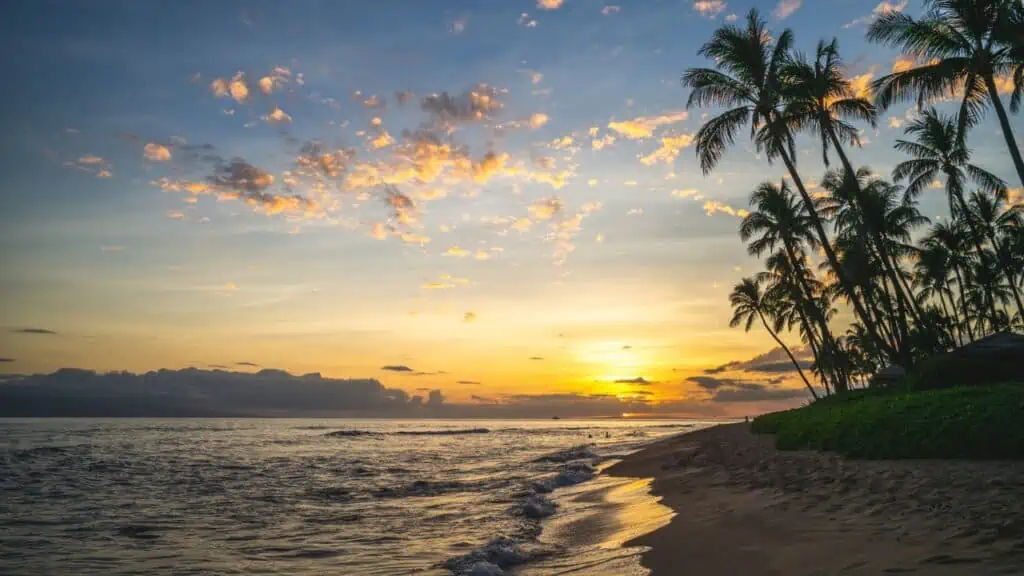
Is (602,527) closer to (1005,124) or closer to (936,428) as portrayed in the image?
(936,428)

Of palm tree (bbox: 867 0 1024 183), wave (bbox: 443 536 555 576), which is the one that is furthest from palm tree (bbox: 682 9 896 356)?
wave (bbox: 443 536 555 576)

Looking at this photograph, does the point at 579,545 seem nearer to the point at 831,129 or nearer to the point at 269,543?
the point at 269,543

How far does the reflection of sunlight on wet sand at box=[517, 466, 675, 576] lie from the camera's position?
301 inches

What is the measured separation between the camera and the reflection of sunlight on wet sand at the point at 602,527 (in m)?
7.64

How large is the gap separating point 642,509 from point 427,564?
5.08m

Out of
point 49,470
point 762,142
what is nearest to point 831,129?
point 762,142

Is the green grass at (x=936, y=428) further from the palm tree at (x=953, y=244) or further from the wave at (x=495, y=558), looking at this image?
the palm tree at (x=953, y=244)

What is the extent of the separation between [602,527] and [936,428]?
24.4 ft

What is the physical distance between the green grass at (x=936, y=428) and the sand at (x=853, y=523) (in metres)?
0.78

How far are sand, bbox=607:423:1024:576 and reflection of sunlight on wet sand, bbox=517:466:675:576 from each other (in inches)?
12.4

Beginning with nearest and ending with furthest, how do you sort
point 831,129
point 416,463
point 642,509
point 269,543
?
point 269,543 → point 642,509 → point 831,129 → point 416,463

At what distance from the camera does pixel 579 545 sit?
9289 mm

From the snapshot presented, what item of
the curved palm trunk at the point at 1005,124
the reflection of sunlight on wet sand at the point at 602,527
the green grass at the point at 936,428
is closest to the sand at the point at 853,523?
the reflection of sunlight on wet sand at the point at 602,527

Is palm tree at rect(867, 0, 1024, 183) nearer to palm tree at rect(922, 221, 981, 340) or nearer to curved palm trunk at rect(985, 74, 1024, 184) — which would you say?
curved palm trunk at rect(985, 74, 1024, 184)
